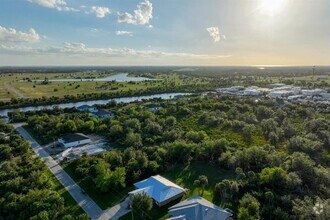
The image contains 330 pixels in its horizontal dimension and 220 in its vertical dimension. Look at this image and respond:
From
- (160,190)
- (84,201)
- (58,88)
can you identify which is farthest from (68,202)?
(58,88)

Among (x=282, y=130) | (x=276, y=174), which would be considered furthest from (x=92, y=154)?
(x=282, y=130)

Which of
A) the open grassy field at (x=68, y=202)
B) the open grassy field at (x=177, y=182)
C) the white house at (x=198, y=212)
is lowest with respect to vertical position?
the open grassy field at (x=68, y=202)

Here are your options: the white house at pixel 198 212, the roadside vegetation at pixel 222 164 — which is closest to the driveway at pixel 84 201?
the roadside vegetation at pixel 222 164

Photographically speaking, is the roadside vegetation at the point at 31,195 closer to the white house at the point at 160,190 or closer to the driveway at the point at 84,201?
the driveway at the point at 84,201

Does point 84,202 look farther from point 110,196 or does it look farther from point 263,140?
point 263,140

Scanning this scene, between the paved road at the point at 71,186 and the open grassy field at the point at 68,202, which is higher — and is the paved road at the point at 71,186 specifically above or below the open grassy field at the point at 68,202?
below
